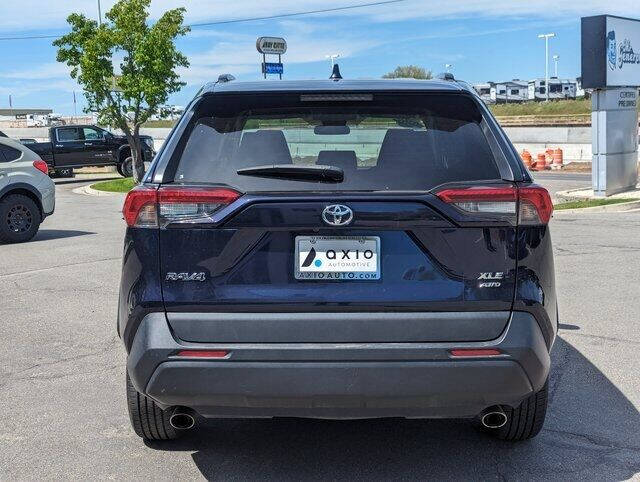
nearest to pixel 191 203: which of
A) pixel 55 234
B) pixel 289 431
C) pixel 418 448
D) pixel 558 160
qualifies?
pixel 289 431

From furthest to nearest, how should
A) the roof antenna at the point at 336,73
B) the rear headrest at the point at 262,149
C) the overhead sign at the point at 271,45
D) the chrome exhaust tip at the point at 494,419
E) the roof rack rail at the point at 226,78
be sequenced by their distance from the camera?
the overhead sign at the point at 271,45 → the roof antenna at the point at 336,73 → the roof rack rail at the point at 226,78 → the chrome exhaust tip at the point at 494,419 → the rear headrest at the point at 262,149

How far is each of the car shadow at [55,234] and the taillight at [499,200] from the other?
1087 cm

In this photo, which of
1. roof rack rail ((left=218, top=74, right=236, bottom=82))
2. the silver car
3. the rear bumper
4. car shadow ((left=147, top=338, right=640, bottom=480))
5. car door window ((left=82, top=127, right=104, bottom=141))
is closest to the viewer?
the rear bumper

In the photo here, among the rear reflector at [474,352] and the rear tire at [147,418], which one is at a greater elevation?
the rear reflector at [474,352]

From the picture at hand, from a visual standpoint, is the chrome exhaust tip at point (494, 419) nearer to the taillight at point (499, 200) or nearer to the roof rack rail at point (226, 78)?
the taillight at point (499, 200)

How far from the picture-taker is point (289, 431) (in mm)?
4406

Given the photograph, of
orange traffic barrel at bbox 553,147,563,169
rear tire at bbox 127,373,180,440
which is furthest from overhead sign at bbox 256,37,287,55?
rear tire at bbox 127,373,180,440

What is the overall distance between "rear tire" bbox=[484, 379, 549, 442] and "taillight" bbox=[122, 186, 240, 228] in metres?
1.67

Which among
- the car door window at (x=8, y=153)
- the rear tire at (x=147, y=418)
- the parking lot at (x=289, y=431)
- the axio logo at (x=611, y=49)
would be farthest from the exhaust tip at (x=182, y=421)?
the axio logo at (x=611, y=49)

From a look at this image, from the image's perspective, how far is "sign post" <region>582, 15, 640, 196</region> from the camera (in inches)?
736

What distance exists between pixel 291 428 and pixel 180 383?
1.28 m

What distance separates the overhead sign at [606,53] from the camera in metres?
18.6

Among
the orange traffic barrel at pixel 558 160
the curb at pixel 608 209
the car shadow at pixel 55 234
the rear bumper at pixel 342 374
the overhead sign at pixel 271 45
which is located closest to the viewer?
the rear bumper at pixel 342 374

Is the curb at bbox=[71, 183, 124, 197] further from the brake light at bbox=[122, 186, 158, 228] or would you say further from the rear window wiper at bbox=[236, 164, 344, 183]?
the rear window wiper at bbox=[236, 164, 344, 183]
